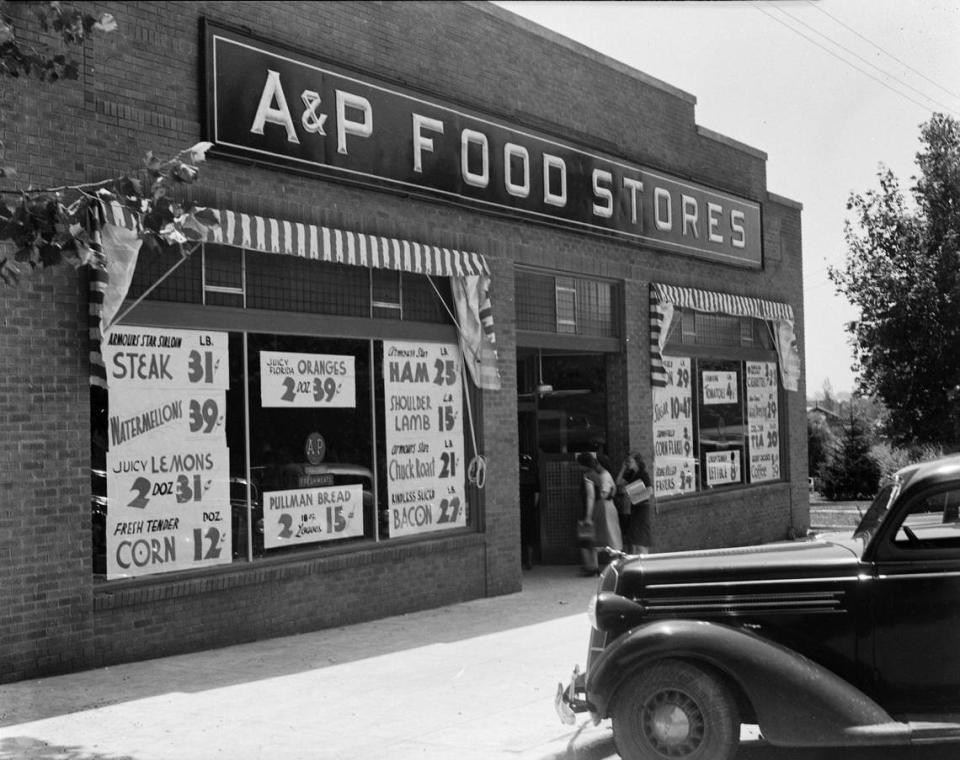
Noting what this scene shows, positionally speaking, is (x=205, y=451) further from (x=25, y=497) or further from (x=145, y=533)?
(x=25, y=497)

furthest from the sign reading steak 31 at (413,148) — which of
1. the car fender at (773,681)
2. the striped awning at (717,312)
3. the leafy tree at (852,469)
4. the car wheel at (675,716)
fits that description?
the leafy tree at (852,469)

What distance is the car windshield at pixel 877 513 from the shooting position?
6.38 m

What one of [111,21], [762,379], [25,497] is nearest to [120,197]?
[111,21]

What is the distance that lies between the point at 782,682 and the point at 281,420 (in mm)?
5781

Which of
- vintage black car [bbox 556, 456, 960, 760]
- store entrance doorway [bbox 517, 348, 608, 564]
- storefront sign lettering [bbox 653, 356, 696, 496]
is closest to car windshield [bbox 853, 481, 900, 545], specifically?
vintage black car [bbox 556, 456, 960, 760]

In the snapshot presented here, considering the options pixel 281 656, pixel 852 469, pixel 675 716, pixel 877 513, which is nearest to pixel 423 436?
Answer: pixel 281 656

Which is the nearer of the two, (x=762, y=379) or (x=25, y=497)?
(x=25, y=497)

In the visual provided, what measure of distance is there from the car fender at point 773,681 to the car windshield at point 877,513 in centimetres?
90

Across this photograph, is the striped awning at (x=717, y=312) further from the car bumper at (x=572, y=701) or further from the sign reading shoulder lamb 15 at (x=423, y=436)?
the car bumper at (x=572, y=701)

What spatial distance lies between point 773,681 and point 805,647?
40cm

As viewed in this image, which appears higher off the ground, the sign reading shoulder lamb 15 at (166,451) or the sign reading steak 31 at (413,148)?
the sign reading steak 31 at (413,148)

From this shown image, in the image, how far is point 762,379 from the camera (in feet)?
63.9

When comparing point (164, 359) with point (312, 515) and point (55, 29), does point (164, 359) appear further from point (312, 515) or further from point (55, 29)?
point (55, 29)

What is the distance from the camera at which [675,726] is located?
6.02m
